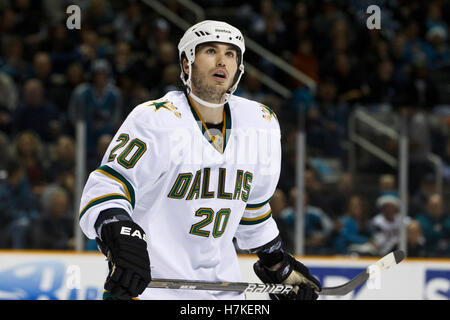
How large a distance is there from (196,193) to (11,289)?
8.16 feet

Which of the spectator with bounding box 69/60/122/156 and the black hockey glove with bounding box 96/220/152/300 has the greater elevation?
the spectator with bounding box 69/60/122/156

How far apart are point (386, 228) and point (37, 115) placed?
6.25 ft

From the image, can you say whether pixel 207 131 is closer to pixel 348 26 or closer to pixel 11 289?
pixel 348 26

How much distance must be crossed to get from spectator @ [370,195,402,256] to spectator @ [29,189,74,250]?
62.4 inches

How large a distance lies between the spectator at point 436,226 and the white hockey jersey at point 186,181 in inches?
87.9

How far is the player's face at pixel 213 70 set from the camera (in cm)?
246

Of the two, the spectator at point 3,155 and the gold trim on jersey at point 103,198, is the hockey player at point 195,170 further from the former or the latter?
the spectator at point 3,155

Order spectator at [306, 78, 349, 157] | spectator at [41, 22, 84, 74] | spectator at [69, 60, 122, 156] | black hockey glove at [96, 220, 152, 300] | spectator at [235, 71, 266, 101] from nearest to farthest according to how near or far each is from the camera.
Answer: black hockey glove at [96, 220, 152, 300]
spectator at [235, 71, 266, 101]
spectator at [69, 60, 122, 156]
spectator at [41, 22, 84, 74]
spectator at [306, 78, 349, 157]

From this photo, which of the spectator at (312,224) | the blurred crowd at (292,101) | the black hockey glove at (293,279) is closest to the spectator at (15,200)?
the blurred crowd at (292,101)

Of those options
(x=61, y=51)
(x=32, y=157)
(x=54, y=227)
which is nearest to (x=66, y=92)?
(x=61, y=51)

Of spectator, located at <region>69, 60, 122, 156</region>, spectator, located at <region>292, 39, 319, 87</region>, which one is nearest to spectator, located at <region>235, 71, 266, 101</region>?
spectator, located at <region>292, 39, 319, 87</region>

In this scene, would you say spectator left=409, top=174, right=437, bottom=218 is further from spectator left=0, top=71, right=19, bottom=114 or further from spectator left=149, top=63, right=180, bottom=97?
spectator left=0, top=71, right=19, bottom=114

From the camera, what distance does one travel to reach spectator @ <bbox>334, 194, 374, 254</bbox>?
4535 mm
